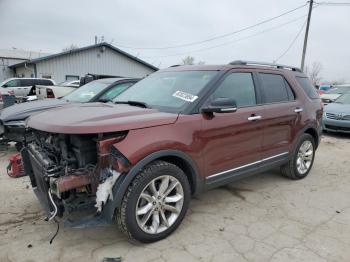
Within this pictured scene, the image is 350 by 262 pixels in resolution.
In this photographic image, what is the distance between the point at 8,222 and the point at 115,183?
1698mm

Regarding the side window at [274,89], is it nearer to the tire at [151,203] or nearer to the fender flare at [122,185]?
the tire at [151,203]

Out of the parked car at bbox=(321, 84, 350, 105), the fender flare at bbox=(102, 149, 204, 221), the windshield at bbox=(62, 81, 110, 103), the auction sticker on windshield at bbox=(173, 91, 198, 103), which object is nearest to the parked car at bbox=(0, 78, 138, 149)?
the windshield at bbox=(62, 81, 110, 103)

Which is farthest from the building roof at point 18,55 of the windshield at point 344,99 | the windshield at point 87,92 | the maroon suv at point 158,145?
the maroon suv at point 158,145

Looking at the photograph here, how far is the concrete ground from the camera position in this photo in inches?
117

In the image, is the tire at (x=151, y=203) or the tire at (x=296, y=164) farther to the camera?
the tire at (x=296, y=164)

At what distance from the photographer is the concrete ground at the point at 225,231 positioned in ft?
9.72

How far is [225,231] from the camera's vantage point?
11.2ft

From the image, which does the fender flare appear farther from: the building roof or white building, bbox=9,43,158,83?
the building roof

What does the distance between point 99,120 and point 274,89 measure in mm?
2801

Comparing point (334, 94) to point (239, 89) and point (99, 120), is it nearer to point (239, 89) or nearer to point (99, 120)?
point (239, 89)

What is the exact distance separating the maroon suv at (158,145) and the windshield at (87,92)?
2.77m

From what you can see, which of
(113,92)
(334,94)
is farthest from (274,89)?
(334,94)

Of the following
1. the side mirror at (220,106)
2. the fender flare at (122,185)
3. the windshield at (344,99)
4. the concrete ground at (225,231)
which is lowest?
the concrete ground at (225,231)

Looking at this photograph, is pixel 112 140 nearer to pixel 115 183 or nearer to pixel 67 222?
pixel 115 183
